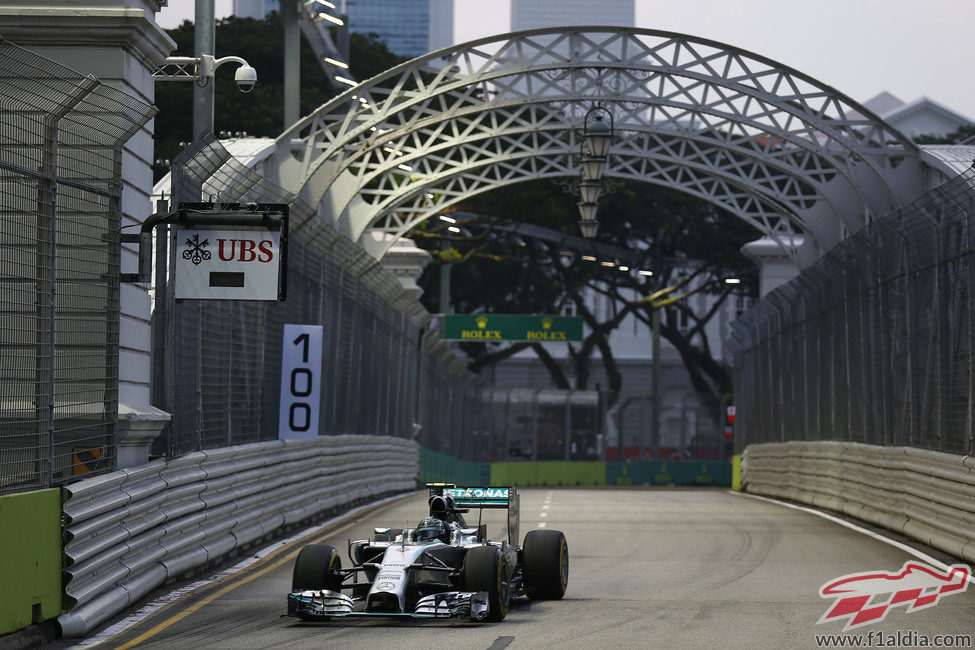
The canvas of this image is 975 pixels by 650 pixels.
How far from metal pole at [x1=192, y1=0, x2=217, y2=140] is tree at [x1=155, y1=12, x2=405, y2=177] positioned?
21.4 meters

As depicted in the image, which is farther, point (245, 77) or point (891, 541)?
point (245, 77)

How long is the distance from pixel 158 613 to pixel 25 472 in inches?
65.5

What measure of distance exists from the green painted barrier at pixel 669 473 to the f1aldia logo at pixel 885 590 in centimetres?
4028

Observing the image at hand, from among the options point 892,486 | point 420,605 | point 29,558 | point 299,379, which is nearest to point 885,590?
point 420,605

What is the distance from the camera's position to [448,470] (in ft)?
145

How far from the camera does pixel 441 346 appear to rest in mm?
42719

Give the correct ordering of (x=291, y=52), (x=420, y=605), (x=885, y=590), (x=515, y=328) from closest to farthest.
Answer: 1. (x=420, y=605)
2. (x=885, y=590)
3. (x=291, y=52)
4. (x=515, y=328)

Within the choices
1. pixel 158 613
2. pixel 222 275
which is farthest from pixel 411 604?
pixel 222 275

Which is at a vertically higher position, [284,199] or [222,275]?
[284,199]

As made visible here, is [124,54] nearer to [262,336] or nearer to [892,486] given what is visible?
[262,336]

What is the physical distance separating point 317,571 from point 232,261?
3.28 metres

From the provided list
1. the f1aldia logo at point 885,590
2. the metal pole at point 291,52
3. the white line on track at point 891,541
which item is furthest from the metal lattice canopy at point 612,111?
the f1aldia logo at point 885,590

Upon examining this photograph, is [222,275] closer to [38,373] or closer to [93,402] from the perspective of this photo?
[93,402]

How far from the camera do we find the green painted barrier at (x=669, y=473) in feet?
181
